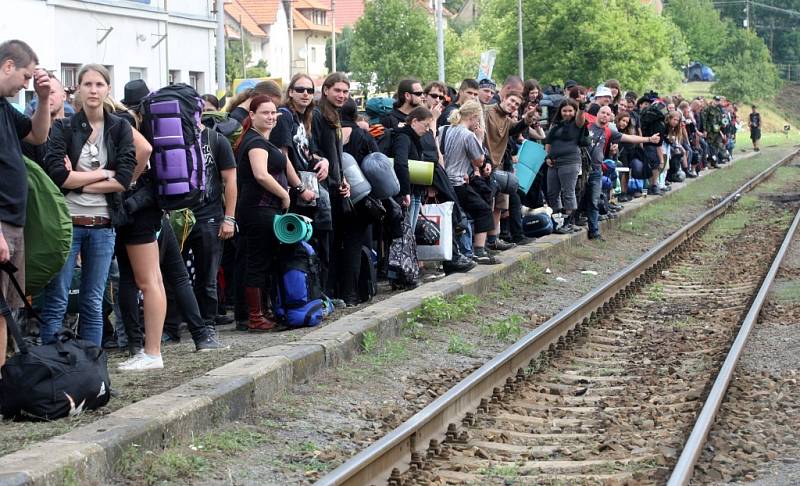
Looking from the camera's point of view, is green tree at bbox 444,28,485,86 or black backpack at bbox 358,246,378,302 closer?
black backpack at bbox 358,246,378,302

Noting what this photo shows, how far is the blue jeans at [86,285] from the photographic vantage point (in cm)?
835

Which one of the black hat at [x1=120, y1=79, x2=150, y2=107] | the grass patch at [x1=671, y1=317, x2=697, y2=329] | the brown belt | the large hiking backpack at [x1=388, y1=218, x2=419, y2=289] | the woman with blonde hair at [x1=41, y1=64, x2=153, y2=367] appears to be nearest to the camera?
the woman with blonde hair at [x1=41, y1=64, x2=153, y2=367]

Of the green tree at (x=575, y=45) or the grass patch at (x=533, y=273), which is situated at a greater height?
the green tree at (x=575, y=45)

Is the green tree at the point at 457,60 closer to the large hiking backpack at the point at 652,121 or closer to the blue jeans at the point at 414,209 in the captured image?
the large hiking backpack at the point at 652,121

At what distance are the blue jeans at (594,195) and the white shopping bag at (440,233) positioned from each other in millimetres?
5244

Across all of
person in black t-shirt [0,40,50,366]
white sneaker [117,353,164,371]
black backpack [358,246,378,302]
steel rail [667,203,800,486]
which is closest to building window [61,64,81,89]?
black backpack [358,246,378,302]

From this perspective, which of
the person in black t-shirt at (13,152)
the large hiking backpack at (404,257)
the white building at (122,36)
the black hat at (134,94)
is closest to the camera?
the person in black t-shirt at (13,152)

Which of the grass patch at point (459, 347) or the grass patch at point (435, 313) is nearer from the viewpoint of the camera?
the grass patch at point (459, 347)

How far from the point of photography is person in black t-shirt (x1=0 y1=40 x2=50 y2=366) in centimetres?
711

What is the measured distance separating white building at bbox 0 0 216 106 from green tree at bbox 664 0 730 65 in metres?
82.9

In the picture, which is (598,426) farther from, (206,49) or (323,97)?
(206,49)

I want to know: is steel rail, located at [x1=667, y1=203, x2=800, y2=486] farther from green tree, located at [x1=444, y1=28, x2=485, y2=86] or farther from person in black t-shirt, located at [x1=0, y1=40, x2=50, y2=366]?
green tree, located at [x1=444, y1=28, x2=485, y2=86]

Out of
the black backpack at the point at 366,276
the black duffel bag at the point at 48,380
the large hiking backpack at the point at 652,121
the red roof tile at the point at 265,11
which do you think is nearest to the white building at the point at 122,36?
the large hiking backpack at the point at 652,121

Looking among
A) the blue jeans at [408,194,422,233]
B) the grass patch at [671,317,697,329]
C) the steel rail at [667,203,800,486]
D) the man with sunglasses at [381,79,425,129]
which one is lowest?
the grass patch at [671,317,697,329]
